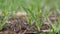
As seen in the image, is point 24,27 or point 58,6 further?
point 58,6

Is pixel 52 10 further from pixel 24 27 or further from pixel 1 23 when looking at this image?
pixel 1 23

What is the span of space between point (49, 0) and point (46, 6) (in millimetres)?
67

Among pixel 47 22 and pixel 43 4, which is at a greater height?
pixel 43 4

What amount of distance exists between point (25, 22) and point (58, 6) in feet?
1.17

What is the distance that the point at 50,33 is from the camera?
4.81ft

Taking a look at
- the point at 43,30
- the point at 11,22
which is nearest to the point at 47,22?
the point at 43,30

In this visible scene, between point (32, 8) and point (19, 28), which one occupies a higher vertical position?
point (32, 8)

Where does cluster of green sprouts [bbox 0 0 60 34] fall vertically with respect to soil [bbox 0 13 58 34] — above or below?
above

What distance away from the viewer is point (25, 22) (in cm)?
170

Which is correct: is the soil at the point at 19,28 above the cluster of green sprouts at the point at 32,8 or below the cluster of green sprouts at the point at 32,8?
below

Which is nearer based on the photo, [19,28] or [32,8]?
[19,28]

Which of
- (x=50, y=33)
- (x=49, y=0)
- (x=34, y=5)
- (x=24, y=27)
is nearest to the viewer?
(x=50, y=33)

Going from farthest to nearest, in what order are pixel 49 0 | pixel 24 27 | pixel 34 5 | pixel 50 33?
pixel 49 0 → pixel 34 5 → pixel 24 27 → pixel 50 33

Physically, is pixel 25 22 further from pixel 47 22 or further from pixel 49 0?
pixel 49 0
